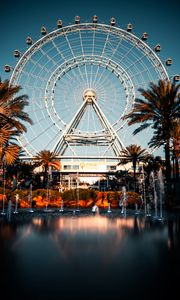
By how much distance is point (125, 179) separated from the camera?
40.9 metres

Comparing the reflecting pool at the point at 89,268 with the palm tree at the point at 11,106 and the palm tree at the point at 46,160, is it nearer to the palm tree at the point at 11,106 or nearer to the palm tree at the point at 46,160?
the palm tree at the point at 11,106

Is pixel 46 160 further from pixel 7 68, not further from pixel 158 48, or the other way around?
pixel 158 48

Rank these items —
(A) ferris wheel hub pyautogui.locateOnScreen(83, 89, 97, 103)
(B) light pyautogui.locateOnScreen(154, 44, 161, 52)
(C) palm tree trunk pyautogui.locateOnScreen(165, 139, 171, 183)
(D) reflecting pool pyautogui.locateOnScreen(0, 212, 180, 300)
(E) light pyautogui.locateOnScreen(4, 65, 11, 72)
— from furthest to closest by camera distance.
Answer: (A) ferris wheel hub pyautogui.locateOnScreen(83, 89, 97, 103), (E) light pyautogui.locateOnScreen(4, 65, 11, 72), (B) light pyautogui.locateOnScreen(154, 44, 161, 52), (C) palm tree trunk pyautogui.locateOnScreen(165, 139, 171, 183), (D) reflecting pool pyautogui.locateOnScreen(0, 212, 180, 300)

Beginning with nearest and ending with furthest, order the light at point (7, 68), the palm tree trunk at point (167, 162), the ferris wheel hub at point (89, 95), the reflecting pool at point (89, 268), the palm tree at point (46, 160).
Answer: the reflecting pool at point (89, 268), the palm tree trunk at point (167, 162), the palm tree at point (46, 160), the light at point (7, 68), the ferris wheel hub at point (89, 95)

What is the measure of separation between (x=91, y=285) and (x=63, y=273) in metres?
0.53

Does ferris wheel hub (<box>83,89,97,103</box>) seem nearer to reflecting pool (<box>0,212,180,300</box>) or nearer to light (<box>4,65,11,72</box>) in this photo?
light (<box>4,65,11,72</box>)

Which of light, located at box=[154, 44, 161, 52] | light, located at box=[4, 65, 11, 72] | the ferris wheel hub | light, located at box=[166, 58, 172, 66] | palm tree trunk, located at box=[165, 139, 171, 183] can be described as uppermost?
light, located at box=[154, 44, 161, 52]

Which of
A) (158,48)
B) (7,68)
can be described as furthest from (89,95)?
(7,68)

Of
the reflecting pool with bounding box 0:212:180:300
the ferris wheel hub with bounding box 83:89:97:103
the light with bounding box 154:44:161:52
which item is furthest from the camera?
the ferris wheel hub with bounding box 83:89:97:103

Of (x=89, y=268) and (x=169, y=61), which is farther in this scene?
(x=169, y=61)

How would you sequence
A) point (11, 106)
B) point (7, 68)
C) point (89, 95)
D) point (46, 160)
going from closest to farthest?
point (11, 106) → point (46, 160) → point (7, 68) → point (89, 95)

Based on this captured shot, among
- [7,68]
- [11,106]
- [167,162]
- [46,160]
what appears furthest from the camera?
[7,68]

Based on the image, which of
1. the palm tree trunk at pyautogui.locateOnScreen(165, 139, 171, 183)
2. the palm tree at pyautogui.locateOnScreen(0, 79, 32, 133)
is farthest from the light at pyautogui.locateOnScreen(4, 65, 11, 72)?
the palm tree trunk at pyautogui.locateOnScreen(165, 139, 171, 183)

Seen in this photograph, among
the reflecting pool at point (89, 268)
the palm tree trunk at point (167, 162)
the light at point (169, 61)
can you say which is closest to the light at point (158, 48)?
the light at point (169, 61)
